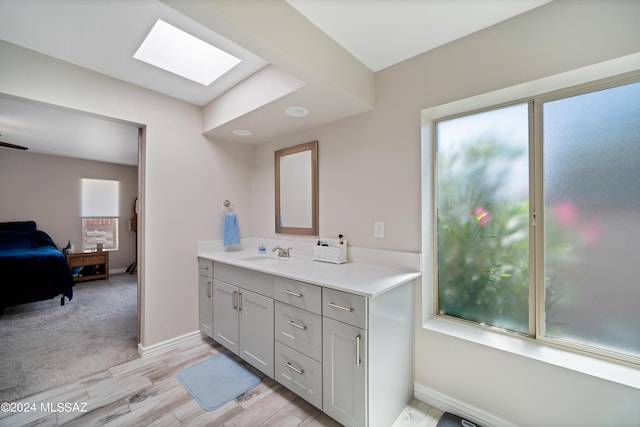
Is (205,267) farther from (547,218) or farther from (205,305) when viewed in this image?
(547,218)

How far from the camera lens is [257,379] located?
198 centimetres

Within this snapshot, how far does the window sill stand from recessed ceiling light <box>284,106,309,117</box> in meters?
1.82

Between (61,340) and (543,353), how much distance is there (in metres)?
4.05

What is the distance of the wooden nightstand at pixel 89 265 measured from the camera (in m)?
4.76

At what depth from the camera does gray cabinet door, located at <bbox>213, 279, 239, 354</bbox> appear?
2145 mm

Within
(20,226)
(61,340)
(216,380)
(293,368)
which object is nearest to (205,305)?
(216,380)

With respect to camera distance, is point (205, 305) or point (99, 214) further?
point (99, 214)

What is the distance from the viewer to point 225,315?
2254 mm

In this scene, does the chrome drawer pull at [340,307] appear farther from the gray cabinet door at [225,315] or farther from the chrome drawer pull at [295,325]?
the gray cabinet door at [225,315]

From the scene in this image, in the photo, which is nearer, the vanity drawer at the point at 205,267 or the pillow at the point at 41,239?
the vanity drawer at the point at 205,267

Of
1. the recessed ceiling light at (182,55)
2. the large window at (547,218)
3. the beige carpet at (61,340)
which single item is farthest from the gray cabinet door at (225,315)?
the recessed ceiling light at (182,55)

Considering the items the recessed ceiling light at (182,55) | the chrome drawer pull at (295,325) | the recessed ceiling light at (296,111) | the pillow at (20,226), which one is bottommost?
the chrome drawer pull at (295,325)

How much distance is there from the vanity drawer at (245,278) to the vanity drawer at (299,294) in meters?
0.10

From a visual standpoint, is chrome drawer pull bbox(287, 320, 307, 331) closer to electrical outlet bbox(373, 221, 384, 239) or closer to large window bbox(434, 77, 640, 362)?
electrical outlet bbox(373, 221, 384, 239)
